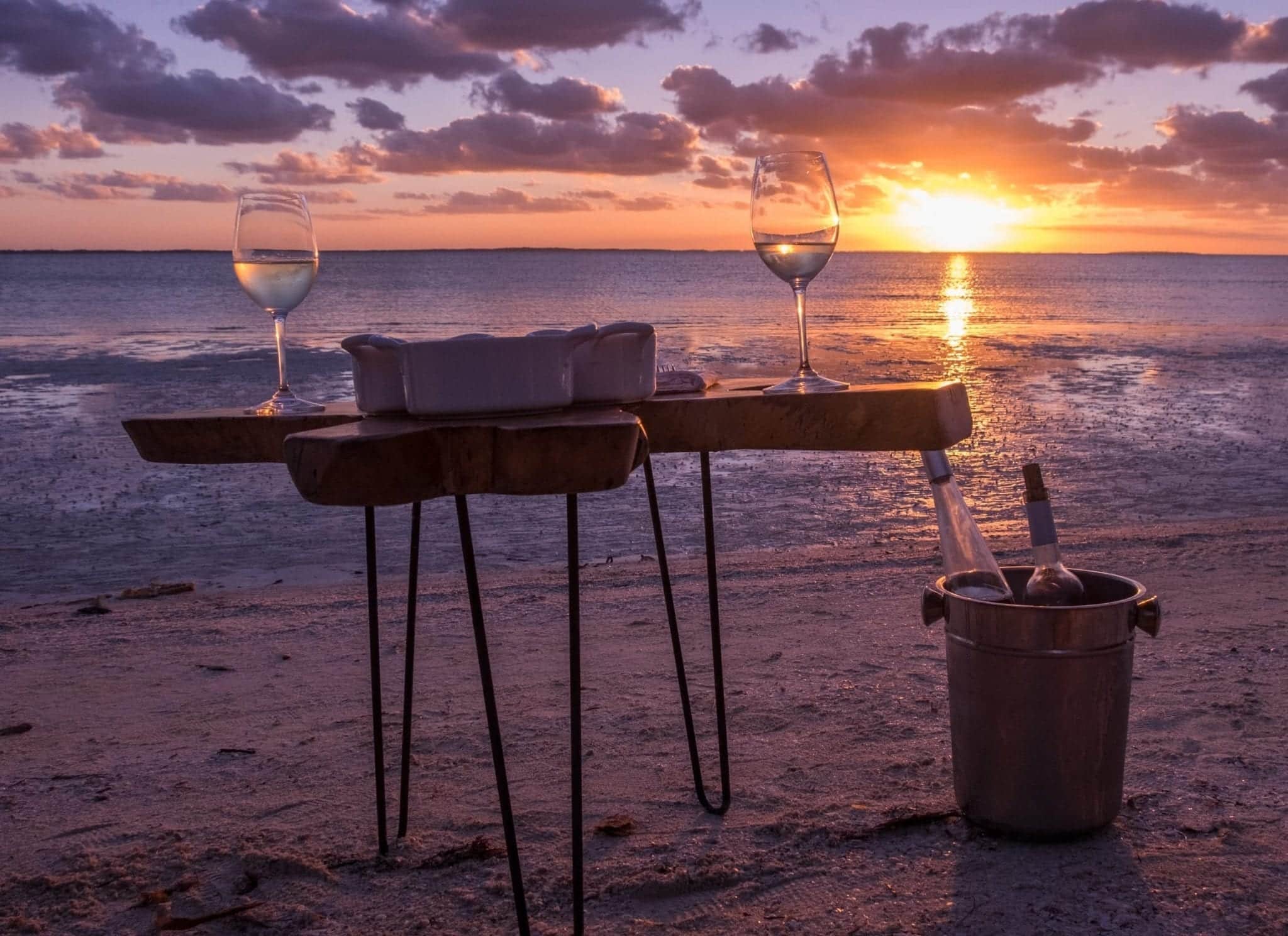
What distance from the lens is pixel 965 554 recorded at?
3174 mm

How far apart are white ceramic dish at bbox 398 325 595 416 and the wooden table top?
0.03 m

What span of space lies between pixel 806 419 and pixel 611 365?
41cm

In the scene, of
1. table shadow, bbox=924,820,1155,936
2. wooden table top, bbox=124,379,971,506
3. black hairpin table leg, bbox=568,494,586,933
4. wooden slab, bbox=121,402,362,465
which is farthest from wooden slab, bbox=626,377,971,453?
table shadow, bbox=924,820,1155,936

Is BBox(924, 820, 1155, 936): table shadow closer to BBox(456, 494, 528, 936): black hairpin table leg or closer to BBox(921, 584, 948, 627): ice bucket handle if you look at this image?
BBox(921, 584, 948, 627): ice bucket handle

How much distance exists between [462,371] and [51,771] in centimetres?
264

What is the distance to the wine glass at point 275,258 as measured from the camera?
7.83ft

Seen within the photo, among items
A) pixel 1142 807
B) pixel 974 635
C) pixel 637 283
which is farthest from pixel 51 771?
pixel 637 283

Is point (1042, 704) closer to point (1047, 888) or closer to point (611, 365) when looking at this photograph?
point (1047, 888)

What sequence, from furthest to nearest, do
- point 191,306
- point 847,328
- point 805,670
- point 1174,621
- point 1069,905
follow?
point 191,306, point 847,328, point 1174,621, point 805,670, point 1069,905

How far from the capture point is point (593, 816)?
10.6 ft

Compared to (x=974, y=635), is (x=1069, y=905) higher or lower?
lower

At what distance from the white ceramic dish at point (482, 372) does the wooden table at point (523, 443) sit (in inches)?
1.5

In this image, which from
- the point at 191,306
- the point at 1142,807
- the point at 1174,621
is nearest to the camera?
the point at 1142,807

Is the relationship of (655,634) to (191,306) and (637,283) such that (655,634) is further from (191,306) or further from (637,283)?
(637,283)
